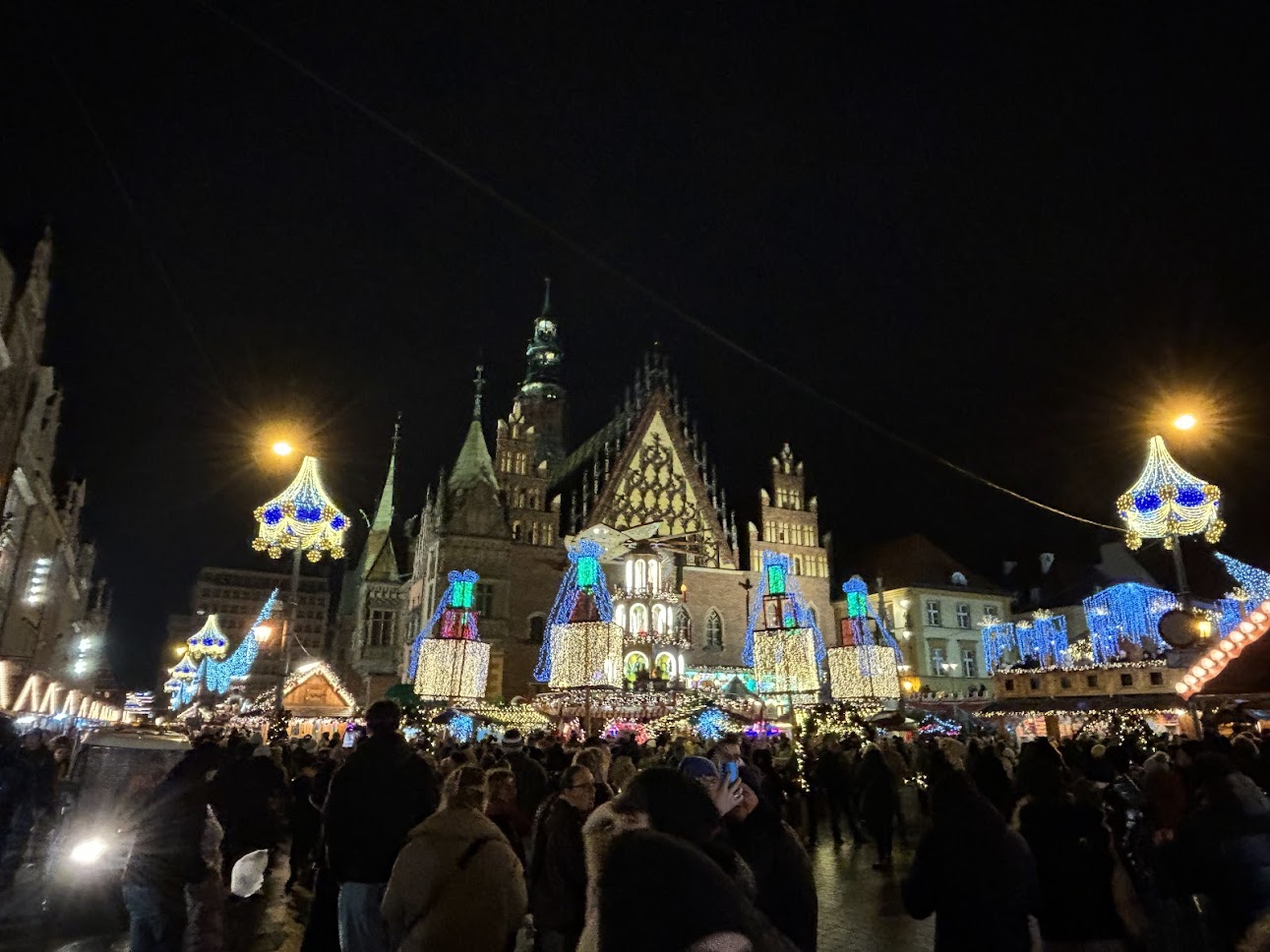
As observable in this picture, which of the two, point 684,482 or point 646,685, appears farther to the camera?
point 684,482

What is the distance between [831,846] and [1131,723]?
16.2 metres

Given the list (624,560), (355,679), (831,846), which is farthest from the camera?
(355,679)

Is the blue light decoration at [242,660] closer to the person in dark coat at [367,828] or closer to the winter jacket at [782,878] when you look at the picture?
the person in dark coat at [367,828]

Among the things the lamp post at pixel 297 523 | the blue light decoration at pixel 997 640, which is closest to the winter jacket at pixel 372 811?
the lamp post at pixel 297 523

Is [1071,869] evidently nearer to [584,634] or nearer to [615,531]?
[584,634]

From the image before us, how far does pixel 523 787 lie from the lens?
7.66m

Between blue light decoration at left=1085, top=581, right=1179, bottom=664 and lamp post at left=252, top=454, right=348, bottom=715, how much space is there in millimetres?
27360

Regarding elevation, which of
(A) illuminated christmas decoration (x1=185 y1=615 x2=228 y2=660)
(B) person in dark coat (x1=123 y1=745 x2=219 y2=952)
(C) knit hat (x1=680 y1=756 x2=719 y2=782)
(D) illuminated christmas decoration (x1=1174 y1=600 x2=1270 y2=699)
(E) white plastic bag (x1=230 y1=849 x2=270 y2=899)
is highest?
(A) illuminated christmas decoration (x1=185 y1=615 x2=228 y2=660)

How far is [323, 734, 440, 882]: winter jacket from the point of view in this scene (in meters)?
4.76

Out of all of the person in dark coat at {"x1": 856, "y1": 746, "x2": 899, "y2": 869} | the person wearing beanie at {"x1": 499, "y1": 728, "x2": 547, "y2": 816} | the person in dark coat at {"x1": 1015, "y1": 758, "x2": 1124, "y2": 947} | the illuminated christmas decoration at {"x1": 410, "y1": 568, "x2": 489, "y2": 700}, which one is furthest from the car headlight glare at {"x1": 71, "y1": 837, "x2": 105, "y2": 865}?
the illuminated christmas decoration at {"x1": 410, "y1": 568, "x2": 489, "y2": 700}

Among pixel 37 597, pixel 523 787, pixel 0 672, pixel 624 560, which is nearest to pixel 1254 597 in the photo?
pixel 624 560

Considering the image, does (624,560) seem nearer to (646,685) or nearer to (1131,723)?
(646,685)

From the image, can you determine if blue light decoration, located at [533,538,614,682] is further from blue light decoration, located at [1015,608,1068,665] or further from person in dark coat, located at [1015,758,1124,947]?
person in dark coat, located at [1015,758,1124,947]

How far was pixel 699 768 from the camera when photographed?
3.88 meters
